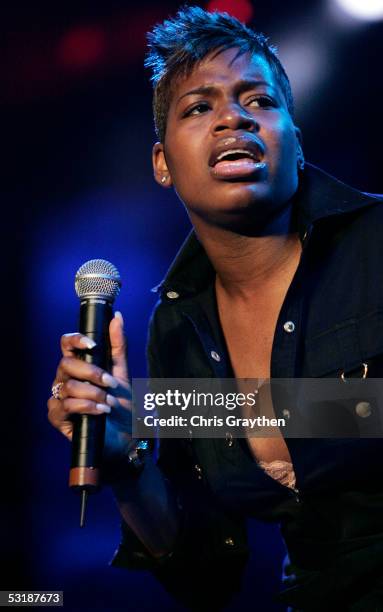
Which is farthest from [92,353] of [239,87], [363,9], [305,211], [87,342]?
[363,9]

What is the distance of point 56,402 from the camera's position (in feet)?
5.01

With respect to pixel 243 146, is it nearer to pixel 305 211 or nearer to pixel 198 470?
pixel 305 211

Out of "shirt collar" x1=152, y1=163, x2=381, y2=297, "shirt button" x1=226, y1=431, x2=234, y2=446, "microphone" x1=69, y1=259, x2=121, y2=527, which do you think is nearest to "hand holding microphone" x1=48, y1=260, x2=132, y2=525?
"microphone" x1=69, y1=259, x2=121, y2=527

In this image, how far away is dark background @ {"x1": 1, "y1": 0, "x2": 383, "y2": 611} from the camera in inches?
117

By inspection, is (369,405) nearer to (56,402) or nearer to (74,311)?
(56,402)

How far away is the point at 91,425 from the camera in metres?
1.39

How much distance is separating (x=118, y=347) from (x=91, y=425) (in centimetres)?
20

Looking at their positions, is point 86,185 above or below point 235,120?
above

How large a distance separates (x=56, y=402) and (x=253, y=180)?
2.65 feet

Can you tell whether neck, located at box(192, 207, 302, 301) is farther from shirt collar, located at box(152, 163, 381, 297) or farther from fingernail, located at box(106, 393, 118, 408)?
fingernail, located at box(106, 393, 118, 408)

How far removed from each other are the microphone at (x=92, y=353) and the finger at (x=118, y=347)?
Result: 0.01m

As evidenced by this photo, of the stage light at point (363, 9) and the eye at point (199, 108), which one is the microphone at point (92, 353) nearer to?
the eye at point (199, 108)

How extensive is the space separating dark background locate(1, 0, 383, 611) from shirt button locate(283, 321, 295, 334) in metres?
1.28

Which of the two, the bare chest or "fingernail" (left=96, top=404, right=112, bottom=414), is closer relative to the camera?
"fingernail" (left=96, top=404, right=112, bottom=414)
